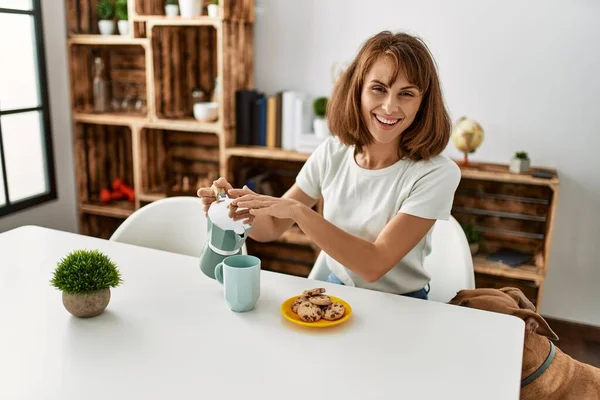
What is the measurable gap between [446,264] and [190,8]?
1711mm

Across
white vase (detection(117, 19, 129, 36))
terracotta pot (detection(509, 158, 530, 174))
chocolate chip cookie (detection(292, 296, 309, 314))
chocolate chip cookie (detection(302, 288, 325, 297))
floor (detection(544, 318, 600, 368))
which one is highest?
white vase (detection(117, 19, 129, 36))

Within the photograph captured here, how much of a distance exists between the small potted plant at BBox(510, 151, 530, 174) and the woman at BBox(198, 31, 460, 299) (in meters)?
0.95

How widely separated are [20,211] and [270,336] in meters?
2.05

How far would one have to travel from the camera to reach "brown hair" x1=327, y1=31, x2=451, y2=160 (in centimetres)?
140

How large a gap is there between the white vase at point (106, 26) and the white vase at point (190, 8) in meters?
0.48

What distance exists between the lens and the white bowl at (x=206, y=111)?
9.05 ft

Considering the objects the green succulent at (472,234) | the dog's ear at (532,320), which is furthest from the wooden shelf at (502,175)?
the dog's ear at (532,320)

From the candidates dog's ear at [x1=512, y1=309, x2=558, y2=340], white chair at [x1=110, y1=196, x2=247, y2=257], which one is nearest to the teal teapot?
white chair at [x1=110, y1=196, x2=247, y2=257]

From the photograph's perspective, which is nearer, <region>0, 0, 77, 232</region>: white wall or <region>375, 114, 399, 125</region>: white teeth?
<region>375, 114, 399, 125</region>: white teeth

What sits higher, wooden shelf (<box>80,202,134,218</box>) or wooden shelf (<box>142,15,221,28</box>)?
wooden shelf (<box>142,15,221,28</box>)

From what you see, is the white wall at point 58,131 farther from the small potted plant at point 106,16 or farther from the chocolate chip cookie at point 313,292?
the chocolate chip cookie at point 313,292

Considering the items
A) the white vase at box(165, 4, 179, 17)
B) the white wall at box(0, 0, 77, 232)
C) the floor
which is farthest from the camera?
the white wall at box(0, 0, 77, 232)

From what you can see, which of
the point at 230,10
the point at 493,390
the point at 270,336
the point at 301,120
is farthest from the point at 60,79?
the point at 493,390

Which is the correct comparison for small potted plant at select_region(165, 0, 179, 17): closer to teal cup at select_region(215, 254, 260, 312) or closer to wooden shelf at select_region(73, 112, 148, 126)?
wooden shelf at select_region(73, 112, 148, 126)
